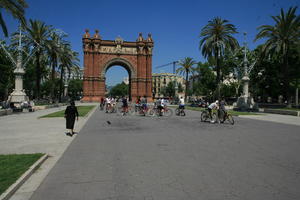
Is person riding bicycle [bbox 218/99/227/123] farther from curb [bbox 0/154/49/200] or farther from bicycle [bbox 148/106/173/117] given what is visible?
curb [bbox 0/154/49/200]

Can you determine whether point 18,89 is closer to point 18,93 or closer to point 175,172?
point 18,93

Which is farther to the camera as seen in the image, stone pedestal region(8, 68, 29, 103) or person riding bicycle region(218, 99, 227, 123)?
stone pedestal region(8, 68, 29, 103)

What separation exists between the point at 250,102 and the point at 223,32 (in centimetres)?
983

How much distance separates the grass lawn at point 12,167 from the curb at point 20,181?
0.28 feet

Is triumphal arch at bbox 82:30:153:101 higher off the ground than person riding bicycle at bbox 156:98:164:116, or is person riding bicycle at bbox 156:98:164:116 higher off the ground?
triumphal arch at bbox 82:30:153:101

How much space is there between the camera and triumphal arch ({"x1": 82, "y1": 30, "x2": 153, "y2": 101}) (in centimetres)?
6271

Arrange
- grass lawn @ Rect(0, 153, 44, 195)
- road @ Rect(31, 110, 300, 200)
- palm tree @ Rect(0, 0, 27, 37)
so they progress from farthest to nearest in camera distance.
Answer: palm tree @ Rect(0, 0, 27, 37)
grass lawn @ Rect(0, 153, 44, 195)
road @ Rect(31, 110, 300, 200)

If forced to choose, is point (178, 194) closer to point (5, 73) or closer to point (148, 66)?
point (5, 73)

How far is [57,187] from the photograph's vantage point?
4516 mm

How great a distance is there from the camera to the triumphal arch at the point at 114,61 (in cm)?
6271

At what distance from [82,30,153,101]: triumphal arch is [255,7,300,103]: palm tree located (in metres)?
38.6

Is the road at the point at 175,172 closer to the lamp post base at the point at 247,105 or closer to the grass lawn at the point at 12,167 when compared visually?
the grass lawn at the point at 12,167

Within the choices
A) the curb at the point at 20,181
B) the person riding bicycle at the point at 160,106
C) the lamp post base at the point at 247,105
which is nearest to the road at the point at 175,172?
the curb at the point at 20,181

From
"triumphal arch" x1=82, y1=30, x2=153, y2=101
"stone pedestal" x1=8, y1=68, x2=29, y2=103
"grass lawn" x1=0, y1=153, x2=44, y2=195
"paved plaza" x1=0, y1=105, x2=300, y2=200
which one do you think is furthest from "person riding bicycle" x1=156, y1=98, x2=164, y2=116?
"triumphal arch" x1=82, y1=30, x2=153, y2=101
